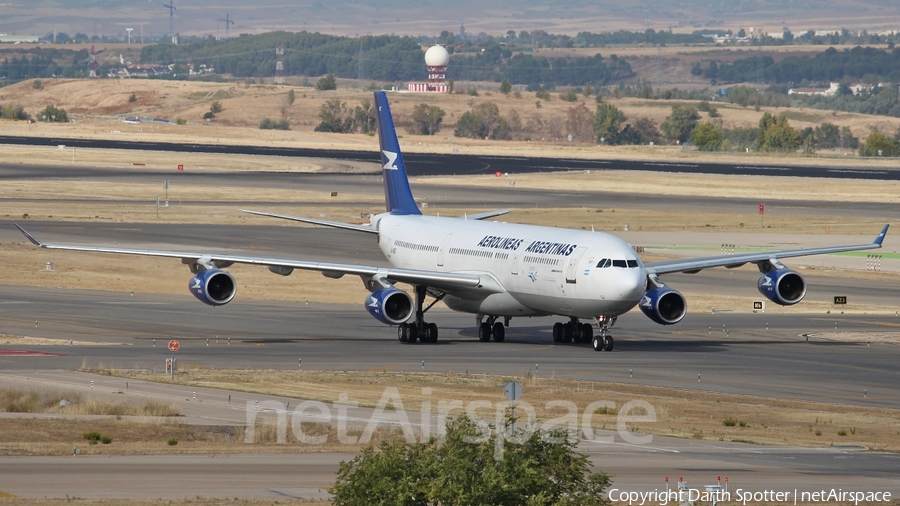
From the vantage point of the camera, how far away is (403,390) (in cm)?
4081

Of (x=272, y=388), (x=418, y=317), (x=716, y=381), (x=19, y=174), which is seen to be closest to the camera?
(x=272, y=388)

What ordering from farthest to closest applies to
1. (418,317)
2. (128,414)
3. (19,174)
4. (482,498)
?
(19,174), (418,317), (128,414), (482,498)

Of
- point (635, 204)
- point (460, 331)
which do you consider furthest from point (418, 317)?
point (635, 204)

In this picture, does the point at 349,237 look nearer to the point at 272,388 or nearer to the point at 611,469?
the point at 272,388

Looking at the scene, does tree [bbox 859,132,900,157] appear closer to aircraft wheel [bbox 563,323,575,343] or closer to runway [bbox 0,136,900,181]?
runway [bbox 0,136,900,181]

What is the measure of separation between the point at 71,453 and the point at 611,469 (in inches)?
459

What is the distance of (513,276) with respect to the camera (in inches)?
2028

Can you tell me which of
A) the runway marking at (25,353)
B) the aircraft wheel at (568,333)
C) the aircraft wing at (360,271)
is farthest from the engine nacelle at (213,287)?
the aircraft wheel at (568,333)

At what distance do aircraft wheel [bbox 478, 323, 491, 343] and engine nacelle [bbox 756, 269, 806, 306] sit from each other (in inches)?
417

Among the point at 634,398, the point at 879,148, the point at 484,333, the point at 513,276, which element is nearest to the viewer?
the point at 634,398

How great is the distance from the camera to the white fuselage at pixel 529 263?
47.9 m

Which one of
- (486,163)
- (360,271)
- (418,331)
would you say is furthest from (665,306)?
(486,163)

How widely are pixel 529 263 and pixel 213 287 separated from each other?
11.6 meters

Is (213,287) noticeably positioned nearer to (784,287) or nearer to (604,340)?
(604,340)
